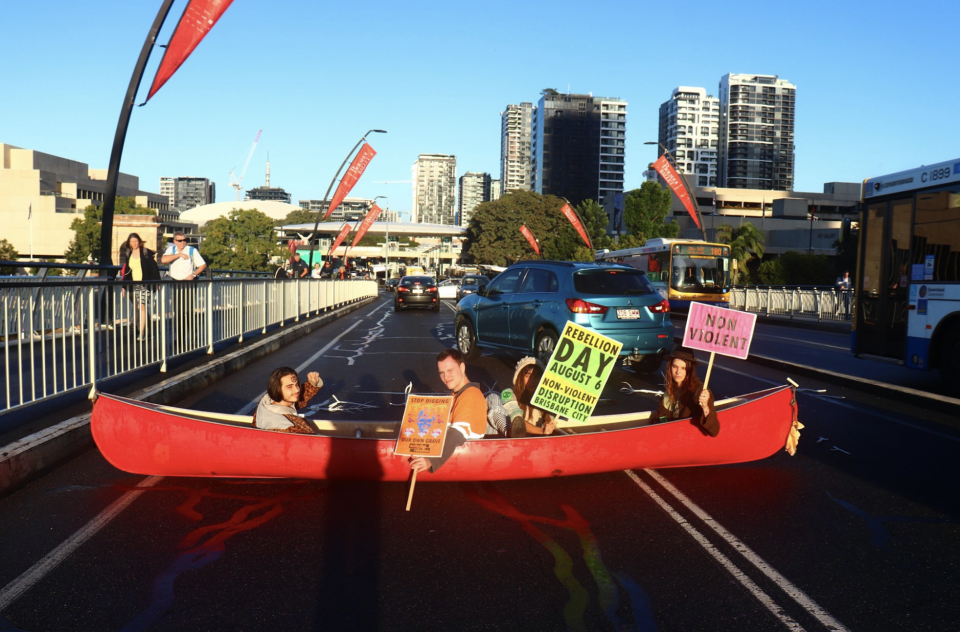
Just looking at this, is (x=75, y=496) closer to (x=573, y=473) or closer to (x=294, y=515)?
(x=294, y=515)

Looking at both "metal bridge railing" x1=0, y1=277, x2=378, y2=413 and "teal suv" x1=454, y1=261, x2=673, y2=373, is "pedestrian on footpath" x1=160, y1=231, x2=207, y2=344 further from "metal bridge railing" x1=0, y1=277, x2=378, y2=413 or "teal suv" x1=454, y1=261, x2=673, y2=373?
"teal suv" x1=454, y1=261, x2=673, y2=373

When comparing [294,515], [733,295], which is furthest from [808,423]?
[733,295]

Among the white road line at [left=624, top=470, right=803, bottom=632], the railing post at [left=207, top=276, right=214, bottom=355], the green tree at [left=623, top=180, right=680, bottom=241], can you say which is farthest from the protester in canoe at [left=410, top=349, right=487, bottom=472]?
the green tree at [left=623, top=180, right=680, bottom=241]

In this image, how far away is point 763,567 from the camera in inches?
180

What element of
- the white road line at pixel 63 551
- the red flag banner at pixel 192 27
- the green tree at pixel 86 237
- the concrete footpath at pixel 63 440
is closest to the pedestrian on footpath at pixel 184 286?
the concrete footpath at pixel 63 440

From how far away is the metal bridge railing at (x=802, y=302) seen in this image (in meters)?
29.9

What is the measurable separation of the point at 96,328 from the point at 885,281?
11.1 metres

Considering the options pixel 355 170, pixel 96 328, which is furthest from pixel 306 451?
pixel 355 170

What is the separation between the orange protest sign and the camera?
536cm

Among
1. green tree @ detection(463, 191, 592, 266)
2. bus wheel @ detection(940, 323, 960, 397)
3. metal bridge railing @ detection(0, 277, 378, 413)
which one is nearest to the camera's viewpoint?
metal bridge railing @ detection(0, 277, 378, 413)

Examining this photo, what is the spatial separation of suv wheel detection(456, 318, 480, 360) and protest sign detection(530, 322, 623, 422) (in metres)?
8.93

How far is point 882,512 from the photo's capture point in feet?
18.8

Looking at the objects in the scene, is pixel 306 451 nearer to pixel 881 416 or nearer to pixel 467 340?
pixel 881 416

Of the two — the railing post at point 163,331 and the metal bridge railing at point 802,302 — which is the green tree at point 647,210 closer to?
the metal bridge railing at point 802,302
